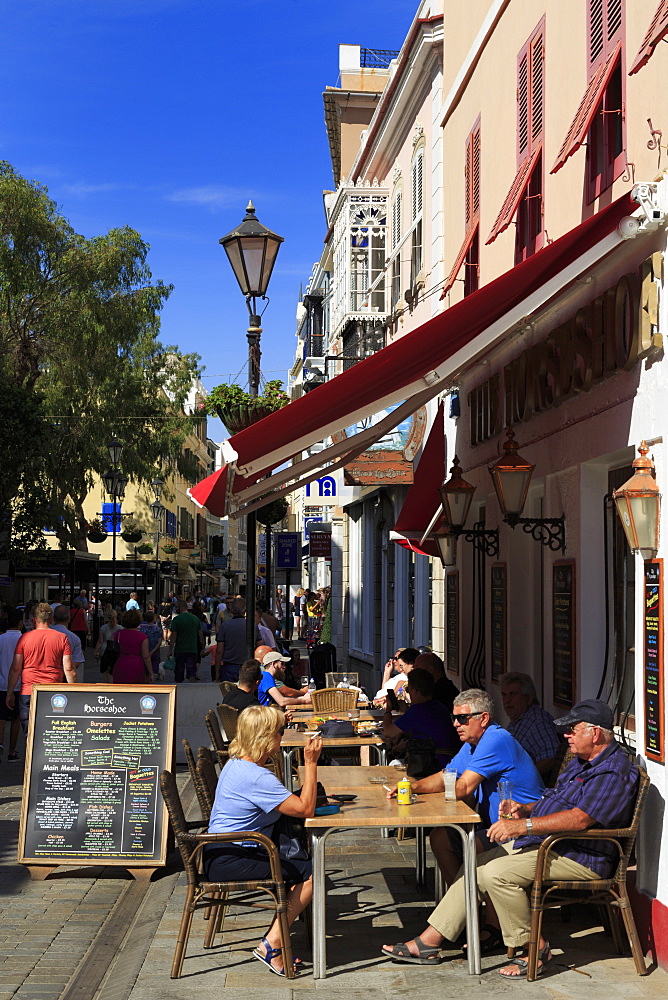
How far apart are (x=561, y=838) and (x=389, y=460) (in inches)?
449

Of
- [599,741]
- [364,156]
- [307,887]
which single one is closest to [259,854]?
[307,887]

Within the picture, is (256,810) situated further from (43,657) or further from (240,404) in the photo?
(240,404)

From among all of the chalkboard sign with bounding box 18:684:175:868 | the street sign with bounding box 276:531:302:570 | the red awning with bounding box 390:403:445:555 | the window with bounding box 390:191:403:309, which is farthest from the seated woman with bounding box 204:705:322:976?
the street sign with bounding box 276:531:302:570

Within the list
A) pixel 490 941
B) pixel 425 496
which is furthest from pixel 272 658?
pixel 490 941

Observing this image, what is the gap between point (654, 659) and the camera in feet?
20.7

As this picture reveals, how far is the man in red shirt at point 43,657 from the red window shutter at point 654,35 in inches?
316

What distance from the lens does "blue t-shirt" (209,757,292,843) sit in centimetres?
625

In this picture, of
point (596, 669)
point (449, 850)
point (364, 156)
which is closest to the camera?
point (449, 850)

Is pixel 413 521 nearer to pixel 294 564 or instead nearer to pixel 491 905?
pixel 491 905

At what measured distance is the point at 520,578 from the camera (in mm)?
10539

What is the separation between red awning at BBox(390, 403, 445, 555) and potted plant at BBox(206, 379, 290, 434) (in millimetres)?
1855

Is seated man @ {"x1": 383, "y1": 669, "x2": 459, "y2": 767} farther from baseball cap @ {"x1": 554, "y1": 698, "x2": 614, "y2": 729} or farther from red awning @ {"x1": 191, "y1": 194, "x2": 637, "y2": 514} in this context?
baseball cap @ {"x1": 554, "y1": 698, "x2": 614, "y2": 729}

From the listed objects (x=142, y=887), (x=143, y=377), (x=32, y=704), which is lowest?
(x=142, y=887)

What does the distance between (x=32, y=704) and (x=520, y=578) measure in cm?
430
